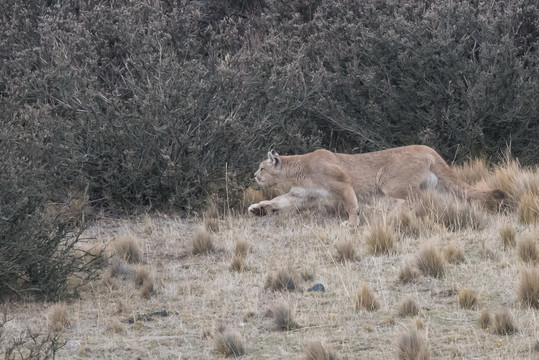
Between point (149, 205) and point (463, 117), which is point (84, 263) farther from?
point (463, 117)

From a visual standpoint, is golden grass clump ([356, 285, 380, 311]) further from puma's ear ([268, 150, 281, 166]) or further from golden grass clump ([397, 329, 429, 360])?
puma's ear ([268, 150, 281, 166])

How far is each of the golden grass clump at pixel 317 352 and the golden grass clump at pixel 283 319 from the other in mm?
707

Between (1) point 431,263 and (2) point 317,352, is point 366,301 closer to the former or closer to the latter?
(1) point 431,263

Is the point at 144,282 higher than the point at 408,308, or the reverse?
the point at 408,308

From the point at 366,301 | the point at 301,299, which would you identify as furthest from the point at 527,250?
the point at 301,299

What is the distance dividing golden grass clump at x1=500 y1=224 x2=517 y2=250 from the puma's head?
3.25 m

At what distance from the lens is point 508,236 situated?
26.1ft

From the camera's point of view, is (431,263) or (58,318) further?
(431,263)

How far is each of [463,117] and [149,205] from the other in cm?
466

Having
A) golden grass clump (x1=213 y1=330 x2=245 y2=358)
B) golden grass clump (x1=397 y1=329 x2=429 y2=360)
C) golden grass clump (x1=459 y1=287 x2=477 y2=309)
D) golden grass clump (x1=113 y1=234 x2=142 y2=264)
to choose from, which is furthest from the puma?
golden grass clump (x1=397 y1=329 x2=429 y2=360)

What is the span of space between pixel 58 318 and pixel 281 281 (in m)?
1.93

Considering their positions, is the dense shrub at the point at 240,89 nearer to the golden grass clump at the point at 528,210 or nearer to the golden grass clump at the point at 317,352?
the golden grass clump at the point at 528,210

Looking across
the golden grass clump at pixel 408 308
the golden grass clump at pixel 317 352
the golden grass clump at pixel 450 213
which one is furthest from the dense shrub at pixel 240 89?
the golden grass clump at pixel 317 352

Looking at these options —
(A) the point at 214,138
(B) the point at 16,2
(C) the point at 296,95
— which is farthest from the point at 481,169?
(B) the point at 16,2
